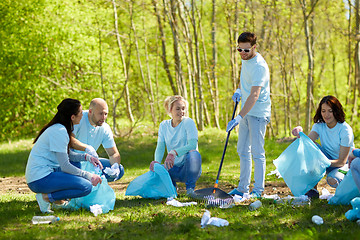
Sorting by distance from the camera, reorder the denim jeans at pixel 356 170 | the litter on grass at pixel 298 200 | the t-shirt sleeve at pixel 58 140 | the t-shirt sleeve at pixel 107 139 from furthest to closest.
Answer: the t-shirt sleeve at pixel 107 139 → the litter on grass at pixel 298 200 → the t-shirt sleeve at pixel 58 140 → the denim jeans at pixel 356 170

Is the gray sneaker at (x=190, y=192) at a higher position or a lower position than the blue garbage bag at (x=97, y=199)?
lower

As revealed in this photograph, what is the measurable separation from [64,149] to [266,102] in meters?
2.52

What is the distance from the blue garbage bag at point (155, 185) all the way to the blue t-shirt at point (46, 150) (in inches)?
50.2

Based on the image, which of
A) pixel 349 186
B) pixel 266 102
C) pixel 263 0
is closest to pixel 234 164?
pixel 266 102

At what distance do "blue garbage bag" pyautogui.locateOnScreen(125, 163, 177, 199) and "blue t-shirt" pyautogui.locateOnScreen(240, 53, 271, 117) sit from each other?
1328 millimetres

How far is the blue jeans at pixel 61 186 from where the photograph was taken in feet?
15.0

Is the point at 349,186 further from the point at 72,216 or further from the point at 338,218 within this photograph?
the point at 72,216

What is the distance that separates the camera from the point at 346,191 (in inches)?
183

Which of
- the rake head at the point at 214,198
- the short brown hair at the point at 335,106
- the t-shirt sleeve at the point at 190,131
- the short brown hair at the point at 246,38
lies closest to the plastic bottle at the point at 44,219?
the rake head at the point at 214,198

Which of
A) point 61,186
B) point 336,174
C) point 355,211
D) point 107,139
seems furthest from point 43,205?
point 336,174

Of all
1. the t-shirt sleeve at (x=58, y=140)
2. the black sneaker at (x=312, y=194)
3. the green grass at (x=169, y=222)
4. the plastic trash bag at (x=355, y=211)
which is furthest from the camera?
the black sneaker at (x=312, y=194)

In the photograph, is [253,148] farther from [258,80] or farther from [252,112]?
→ [258,80]

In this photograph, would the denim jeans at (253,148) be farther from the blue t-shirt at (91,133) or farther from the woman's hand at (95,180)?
the woman's hand at (95,180)

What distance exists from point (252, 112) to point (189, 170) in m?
1.10
